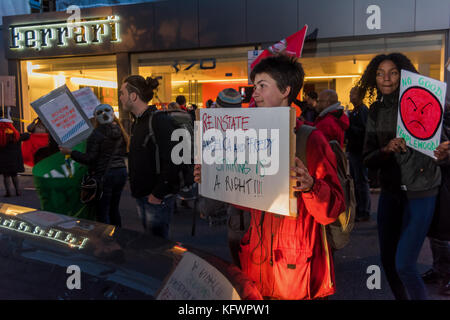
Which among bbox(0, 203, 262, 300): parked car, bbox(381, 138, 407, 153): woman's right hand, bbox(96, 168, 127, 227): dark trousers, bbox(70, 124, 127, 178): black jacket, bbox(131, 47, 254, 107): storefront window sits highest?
bbox(131, 47, 254, 107): storefront window

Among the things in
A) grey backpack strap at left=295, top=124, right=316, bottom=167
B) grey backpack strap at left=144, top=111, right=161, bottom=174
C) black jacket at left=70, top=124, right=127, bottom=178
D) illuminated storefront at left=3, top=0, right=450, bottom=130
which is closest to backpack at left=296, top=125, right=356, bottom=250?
grey backpack strap at left=295, top=124, right=316, bottom=167

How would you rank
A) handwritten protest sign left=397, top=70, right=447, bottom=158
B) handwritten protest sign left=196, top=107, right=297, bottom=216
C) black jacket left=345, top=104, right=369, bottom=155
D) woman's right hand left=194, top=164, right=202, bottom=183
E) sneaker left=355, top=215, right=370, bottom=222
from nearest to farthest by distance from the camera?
handwritten protest sign left=196, top=107, right=297, bottom=216 < woman's right hand left=194, top=164, right=202, bottom=183 < handwritten protest sign left=397, top=70, right=447, bottom=158 < black jacket left=345, top=104, right=369, bottom=155 < sneaker left=355, top=215, right=370, bottom=222

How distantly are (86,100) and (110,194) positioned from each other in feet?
3.36

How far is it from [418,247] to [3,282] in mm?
2183

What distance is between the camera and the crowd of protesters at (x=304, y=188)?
5.68ft

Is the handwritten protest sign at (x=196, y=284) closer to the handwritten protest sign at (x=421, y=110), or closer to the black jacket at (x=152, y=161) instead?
the black jacket at (x=152, y=161)

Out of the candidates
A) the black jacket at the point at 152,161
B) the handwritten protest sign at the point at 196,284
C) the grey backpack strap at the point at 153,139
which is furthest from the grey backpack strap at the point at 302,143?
the grey backpack strap at the point at 153,139

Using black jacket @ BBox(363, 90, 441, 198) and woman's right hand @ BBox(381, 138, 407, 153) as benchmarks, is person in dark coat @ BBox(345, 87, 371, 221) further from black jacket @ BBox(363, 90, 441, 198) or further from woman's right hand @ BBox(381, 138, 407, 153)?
woman's right hand @ BBox(381, 138, 407, 153)

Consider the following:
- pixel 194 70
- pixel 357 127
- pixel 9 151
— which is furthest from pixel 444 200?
pixel 194 70

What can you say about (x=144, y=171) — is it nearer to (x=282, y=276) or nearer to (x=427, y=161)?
(x=282, y=276)

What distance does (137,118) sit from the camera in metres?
3.23

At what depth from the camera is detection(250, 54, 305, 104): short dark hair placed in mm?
1804

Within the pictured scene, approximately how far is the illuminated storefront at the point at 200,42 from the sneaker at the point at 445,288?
791 centimetres

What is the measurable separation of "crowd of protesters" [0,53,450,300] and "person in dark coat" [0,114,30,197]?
4709mm
